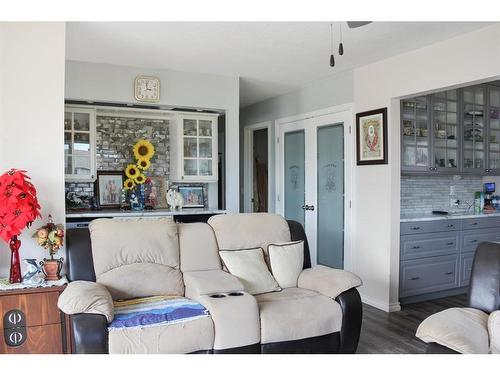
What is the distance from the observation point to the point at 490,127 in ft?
16.8

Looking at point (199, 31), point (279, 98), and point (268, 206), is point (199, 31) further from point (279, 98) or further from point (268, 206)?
point (268, 206)

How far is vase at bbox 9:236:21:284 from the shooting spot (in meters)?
2.67


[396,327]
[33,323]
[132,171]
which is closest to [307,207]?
[396,327]

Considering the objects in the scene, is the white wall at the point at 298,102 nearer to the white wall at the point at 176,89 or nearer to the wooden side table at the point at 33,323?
the white wall at the point at 176,89

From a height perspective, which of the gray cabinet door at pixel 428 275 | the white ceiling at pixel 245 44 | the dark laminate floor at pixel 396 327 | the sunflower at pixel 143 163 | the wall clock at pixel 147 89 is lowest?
the dark laminate floor at pixel 396 327

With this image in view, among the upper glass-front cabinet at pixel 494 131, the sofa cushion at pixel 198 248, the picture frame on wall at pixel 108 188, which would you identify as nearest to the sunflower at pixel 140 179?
the picture frame on wall at pixel 108 188

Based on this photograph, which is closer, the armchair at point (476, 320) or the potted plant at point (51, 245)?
the armchair at point (476, 320)

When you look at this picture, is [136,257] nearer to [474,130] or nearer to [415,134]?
[415,134]

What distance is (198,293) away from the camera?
8.93ft

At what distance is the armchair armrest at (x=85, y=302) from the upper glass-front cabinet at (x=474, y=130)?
4150mm

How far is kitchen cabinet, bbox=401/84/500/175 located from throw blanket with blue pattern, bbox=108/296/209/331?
279 centimetres

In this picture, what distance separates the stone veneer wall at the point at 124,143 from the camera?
198 inches

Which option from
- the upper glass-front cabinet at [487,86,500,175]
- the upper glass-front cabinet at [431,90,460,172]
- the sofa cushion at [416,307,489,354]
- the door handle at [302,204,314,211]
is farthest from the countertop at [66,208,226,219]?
the upper glass-front cabinet at [487,86,500,175]

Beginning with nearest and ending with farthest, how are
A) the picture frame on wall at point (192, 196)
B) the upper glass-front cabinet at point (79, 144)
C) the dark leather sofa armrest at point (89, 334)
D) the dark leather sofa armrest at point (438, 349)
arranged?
the dark leather sofa armrest at point (438, 349)
the dark leather sofa armrest at point (89, 334)
the upper glass-front cabinet at point (79, 144)
the picture frame on wall at point (192, 196)
